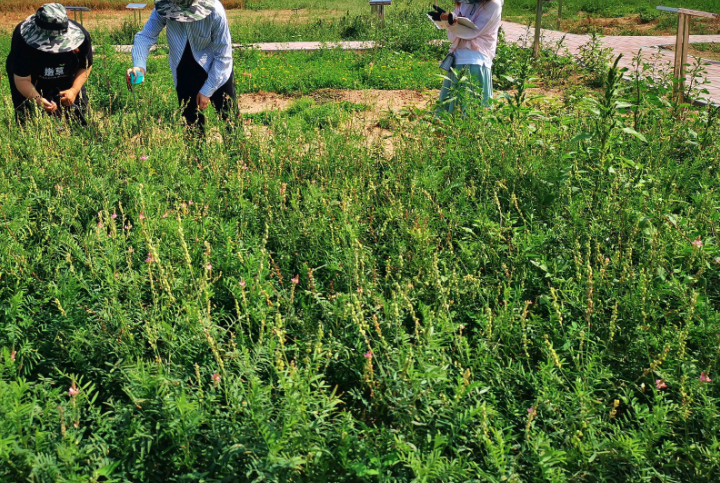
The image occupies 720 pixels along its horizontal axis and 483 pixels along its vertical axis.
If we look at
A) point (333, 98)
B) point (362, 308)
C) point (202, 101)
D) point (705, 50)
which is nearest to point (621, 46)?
point (705, 50)

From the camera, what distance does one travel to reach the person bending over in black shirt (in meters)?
4.69

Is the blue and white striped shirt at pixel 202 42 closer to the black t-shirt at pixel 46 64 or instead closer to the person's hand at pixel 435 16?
the black t-shirt at pixel 46 64

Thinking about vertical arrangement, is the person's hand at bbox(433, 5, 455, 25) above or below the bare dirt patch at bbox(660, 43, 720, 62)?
above

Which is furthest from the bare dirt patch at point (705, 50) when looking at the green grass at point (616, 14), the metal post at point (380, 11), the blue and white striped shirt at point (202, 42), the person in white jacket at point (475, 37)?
the blue and white striped shirt at point (202, 42)

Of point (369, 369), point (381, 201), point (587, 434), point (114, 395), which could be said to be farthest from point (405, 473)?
point (381, 201)

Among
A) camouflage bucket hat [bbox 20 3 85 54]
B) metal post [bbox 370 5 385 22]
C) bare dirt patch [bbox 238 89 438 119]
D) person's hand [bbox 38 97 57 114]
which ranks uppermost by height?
metal post [bbox 370 5 385 22]

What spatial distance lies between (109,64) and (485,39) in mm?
5481

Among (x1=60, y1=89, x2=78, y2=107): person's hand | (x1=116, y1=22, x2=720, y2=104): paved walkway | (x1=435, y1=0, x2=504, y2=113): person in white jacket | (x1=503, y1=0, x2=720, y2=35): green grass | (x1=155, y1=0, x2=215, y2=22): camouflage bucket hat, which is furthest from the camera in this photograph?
(x1=503, y1=0, x2=720, y2=35): green grass

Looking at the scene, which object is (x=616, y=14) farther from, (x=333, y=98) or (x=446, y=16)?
(x=446, y=16)

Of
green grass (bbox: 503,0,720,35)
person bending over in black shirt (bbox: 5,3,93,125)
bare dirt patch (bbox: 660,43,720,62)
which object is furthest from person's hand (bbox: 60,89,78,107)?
green grass (bbox: 503,0,720,35)

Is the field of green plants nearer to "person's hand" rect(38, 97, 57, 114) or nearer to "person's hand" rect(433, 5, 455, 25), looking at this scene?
"person's hand" rect(38, 97, 57, 114)

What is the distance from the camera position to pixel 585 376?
214 centimetres

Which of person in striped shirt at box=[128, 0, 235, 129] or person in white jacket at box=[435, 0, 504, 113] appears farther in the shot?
person in white jacket at box=[435, 0, 504, 113]

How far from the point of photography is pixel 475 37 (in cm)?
538
